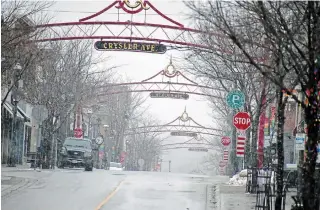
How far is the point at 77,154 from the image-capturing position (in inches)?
1681

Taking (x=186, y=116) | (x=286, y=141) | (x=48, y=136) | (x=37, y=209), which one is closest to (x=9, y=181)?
(x=37, y=209)

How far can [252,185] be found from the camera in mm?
24328

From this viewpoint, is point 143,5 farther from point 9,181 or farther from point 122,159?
point 122,159

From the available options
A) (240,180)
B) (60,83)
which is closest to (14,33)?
(240,180)

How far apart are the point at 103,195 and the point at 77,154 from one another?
18.1 metres

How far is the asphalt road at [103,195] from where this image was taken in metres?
21.4

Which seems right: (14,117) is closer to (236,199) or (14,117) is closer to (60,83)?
(60,83)

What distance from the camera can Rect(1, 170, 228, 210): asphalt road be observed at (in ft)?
70.3

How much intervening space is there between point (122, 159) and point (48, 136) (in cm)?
3749

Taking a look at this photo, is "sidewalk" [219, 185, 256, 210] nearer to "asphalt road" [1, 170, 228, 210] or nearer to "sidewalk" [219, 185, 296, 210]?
"sidewalk" [219, 185, 296, 210]

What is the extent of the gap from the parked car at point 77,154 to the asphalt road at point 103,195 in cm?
950

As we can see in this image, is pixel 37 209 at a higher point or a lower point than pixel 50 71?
lower

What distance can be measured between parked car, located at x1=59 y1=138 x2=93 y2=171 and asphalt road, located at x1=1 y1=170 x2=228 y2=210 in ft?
31.2

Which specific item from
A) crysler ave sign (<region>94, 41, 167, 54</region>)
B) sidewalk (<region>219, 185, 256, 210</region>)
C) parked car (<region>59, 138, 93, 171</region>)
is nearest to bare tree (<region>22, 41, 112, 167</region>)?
parked car (<region>59, 138, 93, 171</region>)
